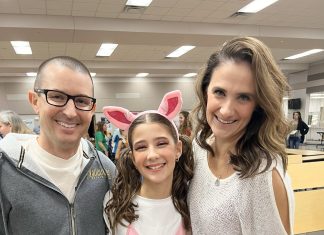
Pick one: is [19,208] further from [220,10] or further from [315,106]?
[315,106]

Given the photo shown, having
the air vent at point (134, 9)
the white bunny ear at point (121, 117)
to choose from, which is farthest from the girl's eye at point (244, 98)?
the air vent at point (134, 9)

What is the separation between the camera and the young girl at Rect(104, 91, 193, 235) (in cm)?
149

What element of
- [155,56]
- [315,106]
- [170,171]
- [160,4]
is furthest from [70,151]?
[315,106]

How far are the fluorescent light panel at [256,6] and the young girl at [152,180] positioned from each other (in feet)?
18.7

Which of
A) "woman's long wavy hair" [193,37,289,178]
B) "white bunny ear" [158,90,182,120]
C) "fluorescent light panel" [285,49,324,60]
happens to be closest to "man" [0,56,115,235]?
"white bunny ear" [158,90,182,120]

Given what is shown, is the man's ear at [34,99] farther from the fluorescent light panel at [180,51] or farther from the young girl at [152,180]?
the fluorescent light panel at [180,51]

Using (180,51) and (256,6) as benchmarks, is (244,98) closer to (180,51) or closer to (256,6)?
(256,6)

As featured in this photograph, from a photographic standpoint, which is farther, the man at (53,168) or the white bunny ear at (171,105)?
the white bunny ear at (171,105)

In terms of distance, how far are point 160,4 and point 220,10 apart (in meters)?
1.40

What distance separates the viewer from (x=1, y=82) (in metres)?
15.9

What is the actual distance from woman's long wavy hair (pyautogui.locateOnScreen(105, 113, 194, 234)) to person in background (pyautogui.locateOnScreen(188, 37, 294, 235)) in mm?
114

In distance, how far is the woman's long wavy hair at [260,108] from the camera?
1.24 m

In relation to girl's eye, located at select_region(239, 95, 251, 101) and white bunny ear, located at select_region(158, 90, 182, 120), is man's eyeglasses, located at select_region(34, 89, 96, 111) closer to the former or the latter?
white bunny ear, located at select_region(158, 90, 182, 120)

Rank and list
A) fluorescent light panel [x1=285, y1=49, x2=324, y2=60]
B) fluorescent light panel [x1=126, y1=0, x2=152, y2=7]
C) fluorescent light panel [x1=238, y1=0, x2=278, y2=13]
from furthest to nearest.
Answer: fluorescent light panel [x1=285, y1=49, x2=324, y2=60] → fluorescent light panel [x1=238, y1=0, x2=278, y2=13] → fluorescent light panel [x1=126, y1=0, x2=152, y2=7]
